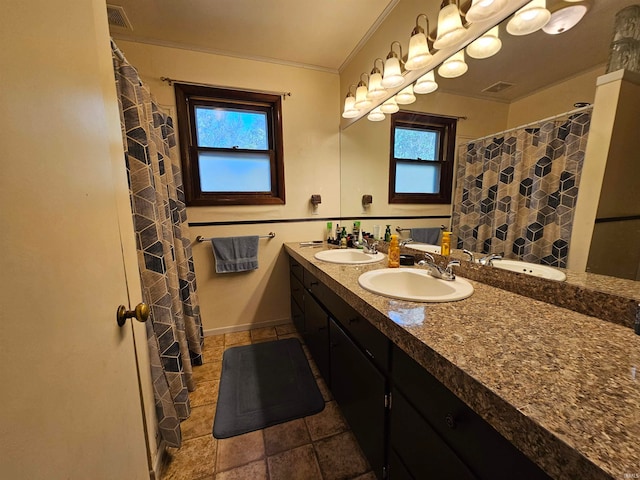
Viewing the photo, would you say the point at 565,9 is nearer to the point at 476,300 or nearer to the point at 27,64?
the point at 476,300

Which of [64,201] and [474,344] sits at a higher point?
[64,201]

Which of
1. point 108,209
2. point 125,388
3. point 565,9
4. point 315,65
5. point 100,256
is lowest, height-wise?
point 125,388

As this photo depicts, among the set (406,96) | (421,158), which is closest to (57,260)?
(421,158)

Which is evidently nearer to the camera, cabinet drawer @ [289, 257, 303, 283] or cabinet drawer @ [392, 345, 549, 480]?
cabinet drawer @ [392, 345, 549, 480]

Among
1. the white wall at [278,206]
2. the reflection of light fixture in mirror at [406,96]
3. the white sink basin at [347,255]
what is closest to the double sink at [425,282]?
the white sink basin at [347,255]

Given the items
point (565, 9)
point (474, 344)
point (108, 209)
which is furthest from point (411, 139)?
point (108, 209)

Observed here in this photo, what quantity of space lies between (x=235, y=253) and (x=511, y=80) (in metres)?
2.05

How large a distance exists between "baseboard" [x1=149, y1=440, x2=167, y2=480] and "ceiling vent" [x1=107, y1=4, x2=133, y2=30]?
7.92ft

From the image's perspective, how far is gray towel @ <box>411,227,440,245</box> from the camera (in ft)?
4.85

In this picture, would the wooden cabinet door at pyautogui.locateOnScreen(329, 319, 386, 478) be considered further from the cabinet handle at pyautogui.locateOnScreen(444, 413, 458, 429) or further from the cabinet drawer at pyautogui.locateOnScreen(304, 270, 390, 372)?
the cabinet handle at pyautogui.locateOnScreen(444, 413, 458, 429)

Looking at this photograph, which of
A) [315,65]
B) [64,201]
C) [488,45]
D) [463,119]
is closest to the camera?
[64,201]

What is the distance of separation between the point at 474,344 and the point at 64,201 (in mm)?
943

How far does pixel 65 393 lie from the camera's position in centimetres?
46

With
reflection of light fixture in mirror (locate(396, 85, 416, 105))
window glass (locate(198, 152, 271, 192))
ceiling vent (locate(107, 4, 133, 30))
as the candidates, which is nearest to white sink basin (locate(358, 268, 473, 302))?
reflection of light fixture in mirror (locate(396, 85, 416, 105))
